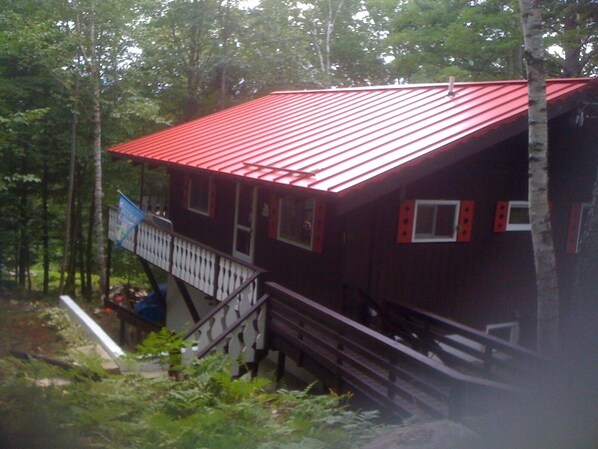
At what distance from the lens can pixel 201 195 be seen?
14.4 metres

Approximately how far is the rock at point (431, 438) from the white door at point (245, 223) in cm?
742

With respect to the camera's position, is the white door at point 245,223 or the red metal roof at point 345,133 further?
the white door at point 245,223

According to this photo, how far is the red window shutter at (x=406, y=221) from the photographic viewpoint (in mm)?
10102

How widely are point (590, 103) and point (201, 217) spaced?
7.38 metres

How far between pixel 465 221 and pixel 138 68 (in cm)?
1178

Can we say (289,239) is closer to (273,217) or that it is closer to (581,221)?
(273,217)

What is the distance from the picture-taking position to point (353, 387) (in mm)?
7469

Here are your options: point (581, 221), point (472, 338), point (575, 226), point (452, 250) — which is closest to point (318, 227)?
point (452, 250)

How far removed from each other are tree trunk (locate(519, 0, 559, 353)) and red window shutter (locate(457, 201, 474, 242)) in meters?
3.09

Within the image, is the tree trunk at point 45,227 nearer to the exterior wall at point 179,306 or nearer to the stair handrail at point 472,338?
the exterior wall at point 179,306

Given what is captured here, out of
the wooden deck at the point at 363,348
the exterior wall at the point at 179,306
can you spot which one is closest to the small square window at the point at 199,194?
the exterior wall at the point at 179,306

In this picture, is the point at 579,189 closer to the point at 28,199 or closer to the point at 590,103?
the point at 590,103

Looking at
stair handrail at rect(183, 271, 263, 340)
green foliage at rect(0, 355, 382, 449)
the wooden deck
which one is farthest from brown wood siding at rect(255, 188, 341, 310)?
green foliage at rect(0, 355, 382, 449)

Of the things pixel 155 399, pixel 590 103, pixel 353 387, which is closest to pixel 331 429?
pixel 155 399
